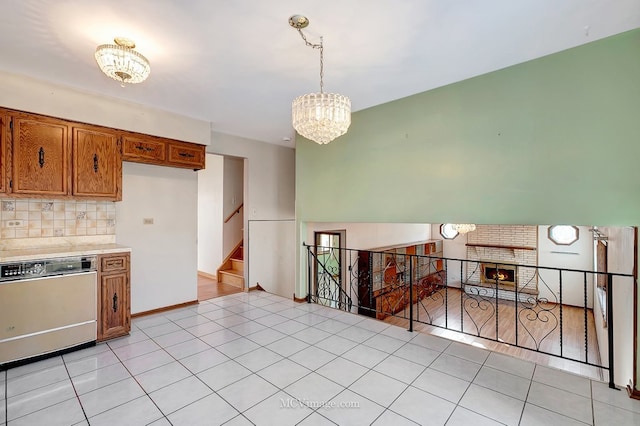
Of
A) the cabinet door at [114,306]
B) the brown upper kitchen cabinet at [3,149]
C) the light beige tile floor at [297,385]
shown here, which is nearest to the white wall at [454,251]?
the light beige tile floor at [297,385]

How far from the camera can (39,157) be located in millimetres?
2975

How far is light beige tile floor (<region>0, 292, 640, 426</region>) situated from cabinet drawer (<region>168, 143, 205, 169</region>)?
228cm

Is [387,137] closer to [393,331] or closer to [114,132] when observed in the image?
[393,331]

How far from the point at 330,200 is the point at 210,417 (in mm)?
2995

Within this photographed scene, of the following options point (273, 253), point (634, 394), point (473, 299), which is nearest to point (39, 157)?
point (273, 253)

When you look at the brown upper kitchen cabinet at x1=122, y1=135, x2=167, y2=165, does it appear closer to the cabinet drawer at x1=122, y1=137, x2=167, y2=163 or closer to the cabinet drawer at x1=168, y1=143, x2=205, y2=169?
the cabinet drawer at x1=122, y1=137, x2=167, y2=163

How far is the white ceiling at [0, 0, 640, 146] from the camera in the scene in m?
1.97

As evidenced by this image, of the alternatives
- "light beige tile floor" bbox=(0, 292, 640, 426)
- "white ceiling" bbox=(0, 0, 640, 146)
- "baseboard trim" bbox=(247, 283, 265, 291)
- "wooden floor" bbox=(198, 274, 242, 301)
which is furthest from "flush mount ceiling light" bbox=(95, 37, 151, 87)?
"baseboard trim" bbox=(247, 283, 265, 291)

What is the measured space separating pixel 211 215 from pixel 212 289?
2.04 meters

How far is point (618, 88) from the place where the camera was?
226cm

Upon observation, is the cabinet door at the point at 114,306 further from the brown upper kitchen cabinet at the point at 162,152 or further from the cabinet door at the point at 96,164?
the brown upper kitchen cabinet at the point at 162,152

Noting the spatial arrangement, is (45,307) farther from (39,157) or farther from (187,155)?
(187,155)

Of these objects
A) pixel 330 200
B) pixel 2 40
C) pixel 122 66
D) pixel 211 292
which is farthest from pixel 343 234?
pixel 2 40

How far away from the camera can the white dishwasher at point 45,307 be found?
2.55m
